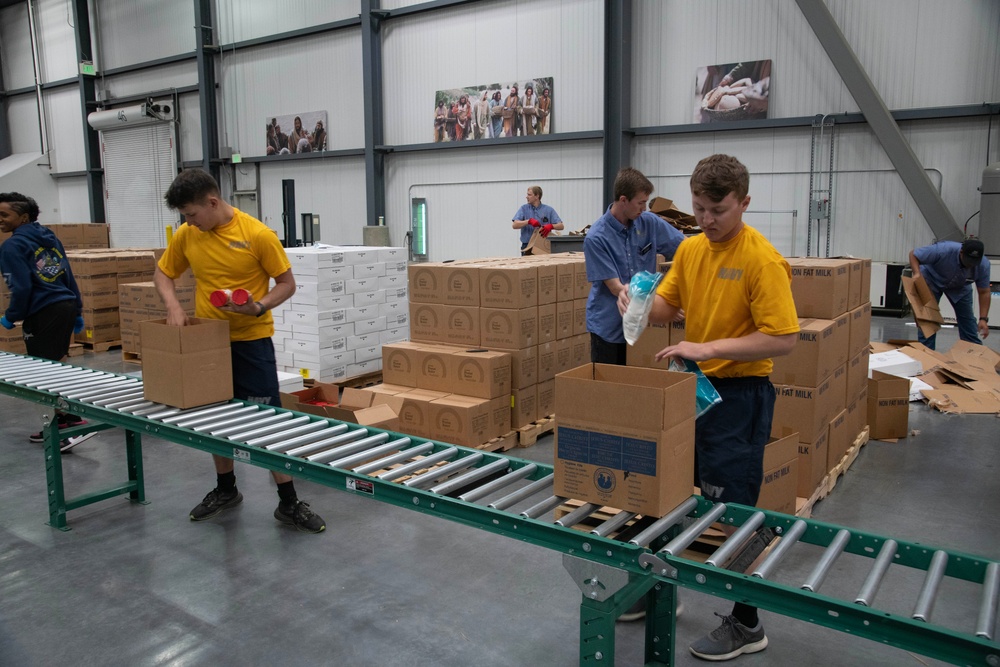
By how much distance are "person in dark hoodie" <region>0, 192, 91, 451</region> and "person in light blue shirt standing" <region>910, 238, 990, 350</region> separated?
721 cm

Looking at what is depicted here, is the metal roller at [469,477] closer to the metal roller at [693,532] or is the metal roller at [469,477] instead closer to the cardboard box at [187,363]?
the metal roller at [693,532]

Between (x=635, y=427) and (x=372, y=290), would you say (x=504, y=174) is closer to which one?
(x=372, y=290)

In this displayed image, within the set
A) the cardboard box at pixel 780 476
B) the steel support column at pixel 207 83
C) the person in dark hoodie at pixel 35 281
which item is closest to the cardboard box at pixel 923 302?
the cardboard box at pixel 780 476

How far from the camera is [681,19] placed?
11.0m

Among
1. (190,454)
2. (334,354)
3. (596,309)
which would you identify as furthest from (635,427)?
(334,354)

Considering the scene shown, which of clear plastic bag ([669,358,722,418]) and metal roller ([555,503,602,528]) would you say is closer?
metal roller ([555,503,602,528])

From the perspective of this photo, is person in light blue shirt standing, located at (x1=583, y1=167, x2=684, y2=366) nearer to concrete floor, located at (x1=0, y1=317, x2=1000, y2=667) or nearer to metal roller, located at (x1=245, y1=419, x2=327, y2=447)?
concrete floor, located at (x1=0, y1=317, x2=1000, y2=667)

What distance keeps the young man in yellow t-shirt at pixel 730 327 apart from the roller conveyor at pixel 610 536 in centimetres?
30

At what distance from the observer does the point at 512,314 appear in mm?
5441

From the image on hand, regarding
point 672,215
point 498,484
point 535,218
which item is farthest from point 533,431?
point 535,218

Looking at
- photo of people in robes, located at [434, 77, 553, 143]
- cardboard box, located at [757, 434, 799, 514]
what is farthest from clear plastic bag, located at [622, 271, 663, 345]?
photo of people in robes, located at [434, 77, 553, 143]

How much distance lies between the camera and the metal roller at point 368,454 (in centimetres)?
261

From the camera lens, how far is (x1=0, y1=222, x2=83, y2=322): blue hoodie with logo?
502cm

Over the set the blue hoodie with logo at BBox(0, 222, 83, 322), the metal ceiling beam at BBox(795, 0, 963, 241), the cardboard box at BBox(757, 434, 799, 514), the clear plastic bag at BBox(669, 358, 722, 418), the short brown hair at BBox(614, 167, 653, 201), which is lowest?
the cardboard box at BBox(757, 434, 799, 514)
